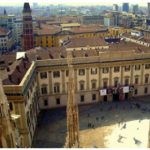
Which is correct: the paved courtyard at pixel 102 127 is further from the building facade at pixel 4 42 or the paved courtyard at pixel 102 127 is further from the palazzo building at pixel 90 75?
the building facade at pixel 4 42

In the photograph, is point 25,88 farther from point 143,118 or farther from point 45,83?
point 143,118

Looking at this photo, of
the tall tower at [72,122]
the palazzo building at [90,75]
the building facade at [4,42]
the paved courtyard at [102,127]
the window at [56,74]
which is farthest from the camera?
the building facade at [4,42]

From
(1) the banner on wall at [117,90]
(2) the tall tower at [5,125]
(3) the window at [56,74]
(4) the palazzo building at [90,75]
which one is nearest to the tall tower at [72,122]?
(2) the tall tower at [5,125]

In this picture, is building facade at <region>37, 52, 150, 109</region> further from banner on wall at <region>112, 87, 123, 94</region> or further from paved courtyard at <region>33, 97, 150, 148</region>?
paved courtyard at <region>33, 97, 150, 148</region>

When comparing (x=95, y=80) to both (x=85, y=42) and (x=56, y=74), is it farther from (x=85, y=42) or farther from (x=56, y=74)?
(x=85, y=42)

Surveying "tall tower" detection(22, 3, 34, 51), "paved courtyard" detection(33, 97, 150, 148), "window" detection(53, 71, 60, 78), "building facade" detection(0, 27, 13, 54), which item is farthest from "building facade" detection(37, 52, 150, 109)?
"building facade" detection(0, 27, 13, 54)

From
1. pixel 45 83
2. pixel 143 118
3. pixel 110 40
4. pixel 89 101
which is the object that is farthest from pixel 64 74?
pixel 110 40
